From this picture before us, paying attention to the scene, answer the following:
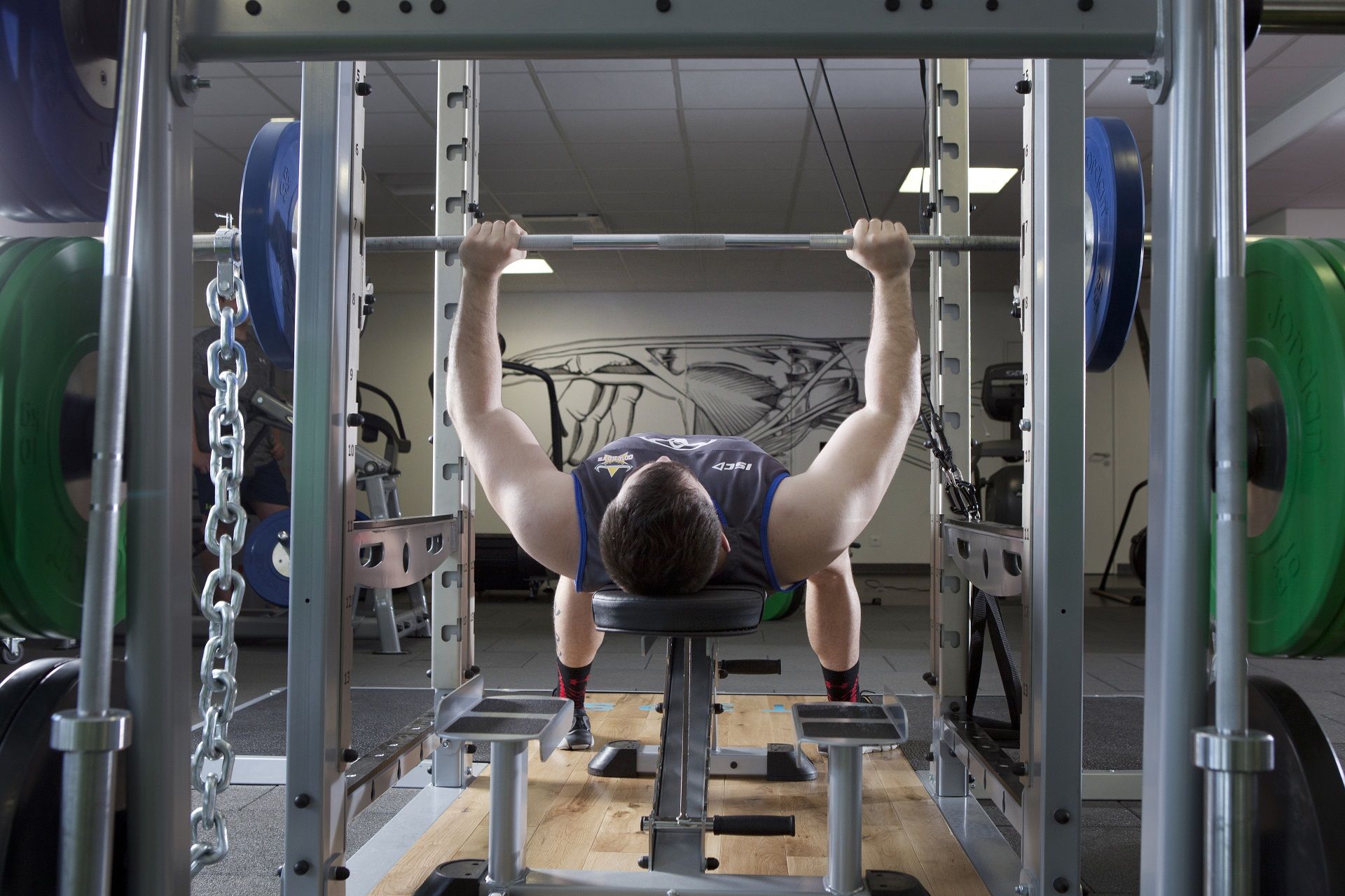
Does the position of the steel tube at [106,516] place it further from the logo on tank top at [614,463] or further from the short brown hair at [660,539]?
the logo on tank top at [614,463]

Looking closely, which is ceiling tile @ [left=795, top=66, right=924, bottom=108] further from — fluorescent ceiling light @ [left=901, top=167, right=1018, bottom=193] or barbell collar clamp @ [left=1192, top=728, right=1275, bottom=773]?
barbell collar clamp @ [left=1192, top=728, right=1275, bottom=773]

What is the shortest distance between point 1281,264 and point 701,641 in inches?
50.6

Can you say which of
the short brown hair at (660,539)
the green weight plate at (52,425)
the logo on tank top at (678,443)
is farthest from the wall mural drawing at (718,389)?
the green weight plate at (52,425)

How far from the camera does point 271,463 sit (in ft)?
15.3

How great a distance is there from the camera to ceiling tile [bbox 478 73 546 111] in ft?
14.3

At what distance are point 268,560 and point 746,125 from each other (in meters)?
3.36

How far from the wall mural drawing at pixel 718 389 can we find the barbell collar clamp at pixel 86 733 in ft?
24.0

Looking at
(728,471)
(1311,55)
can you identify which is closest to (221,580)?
(728,471)

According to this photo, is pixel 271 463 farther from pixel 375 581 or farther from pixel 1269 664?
pixel 1269 664

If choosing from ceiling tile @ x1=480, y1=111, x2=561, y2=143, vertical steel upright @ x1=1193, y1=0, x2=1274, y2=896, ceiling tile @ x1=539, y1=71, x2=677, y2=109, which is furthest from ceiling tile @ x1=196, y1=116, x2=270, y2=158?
vertical steel upright @ x1=1193, y1=0, x2=1274, y2=896

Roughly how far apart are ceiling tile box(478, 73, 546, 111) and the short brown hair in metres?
3.47

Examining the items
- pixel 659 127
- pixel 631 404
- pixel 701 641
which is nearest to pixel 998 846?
pixel 701 641

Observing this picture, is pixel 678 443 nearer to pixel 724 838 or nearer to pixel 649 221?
pixel 724 838

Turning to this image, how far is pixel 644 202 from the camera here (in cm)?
636
